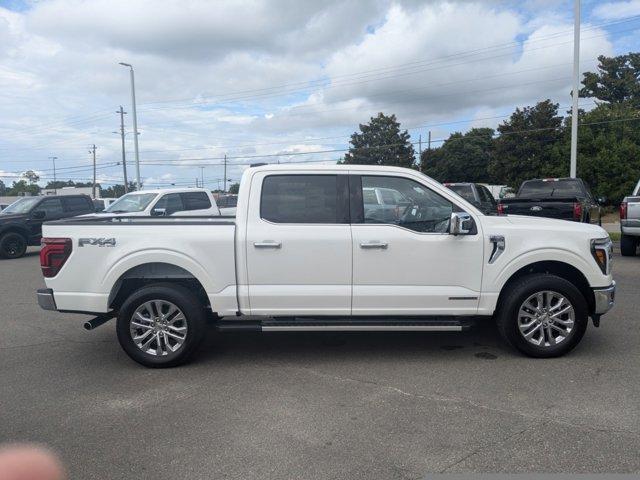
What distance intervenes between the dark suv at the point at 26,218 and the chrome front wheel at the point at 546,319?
14524 mm

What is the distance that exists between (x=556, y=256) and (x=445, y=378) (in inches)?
62.9

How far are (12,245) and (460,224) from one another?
14.4 meters

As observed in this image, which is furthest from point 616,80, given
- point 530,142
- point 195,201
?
point 195,201

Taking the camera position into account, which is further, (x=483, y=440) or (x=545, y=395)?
(x=545, y=395)

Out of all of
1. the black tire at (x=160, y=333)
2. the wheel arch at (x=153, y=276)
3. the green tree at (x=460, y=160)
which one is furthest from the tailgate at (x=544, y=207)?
the green tree at (x=460, y=160)

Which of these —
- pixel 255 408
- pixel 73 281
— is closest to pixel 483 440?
pixel 255 408

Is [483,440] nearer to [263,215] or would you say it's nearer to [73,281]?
[263,215]

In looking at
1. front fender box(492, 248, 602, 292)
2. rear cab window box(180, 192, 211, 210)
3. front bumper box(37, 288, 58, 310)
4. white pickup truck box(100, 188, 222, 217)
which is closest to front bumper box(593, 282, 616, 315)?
front fender box(492, 248, 602, 292)

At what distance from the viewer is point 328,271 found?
203 inches

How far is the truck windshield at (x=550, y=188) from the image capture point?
14622 mm

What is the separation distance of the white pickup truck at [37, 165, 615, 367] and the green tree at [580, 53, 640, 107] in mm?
47276

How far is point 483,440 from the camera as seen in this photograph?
3.63 m

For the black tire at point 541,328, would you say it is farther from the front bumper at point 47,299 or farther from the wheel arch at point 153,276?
the front bumper at point 47,299

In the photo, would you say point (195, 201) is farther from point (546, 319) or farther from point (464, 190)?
point (546, 319)
